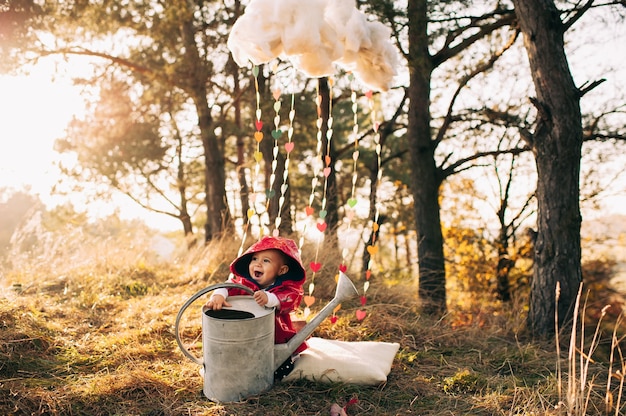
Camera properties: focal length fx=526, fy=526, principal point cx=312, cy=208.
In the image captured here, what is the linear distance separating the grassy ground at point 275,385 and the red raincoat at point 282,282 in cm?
36

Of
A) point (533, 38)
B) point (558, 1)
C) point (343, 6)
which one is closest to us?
point (343, 6)

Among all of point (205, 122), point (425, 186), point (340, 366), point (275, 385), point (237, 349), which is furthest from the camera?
point (205, 122)

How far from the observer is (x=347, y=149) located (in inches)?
395

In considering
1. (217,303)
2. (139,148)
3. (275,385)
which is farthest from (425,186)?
(139,148)

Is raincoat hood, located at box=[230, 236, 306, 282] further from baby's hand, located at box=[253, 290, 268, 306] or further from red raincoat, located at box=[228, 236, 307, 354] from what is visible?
baby's hand, located at box=[253, 290, 268, 306]

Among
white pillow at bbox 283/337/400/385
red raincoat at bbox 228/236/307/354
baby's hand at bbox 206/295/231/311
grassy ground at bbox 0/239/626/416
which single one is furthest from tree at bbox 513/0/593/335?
baby's hand at bbox 206/295/231/311

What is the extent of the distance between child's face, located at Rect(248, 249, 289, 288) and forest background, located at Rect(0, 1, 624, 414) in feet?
1.51

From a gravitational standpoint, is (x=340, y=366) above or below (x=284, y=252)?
below

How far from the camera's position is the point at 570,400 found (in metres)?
2.30

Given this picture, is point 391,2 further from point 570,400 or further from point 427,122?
point 570,400

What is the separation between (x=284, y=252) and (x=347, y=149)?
23.0ft

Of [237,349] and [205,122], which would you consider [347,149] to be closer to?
[205,122]

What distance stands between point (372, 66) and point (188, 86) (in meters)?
5.43

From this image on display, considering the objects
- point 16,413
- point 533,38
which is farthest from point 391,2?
point 16,413
